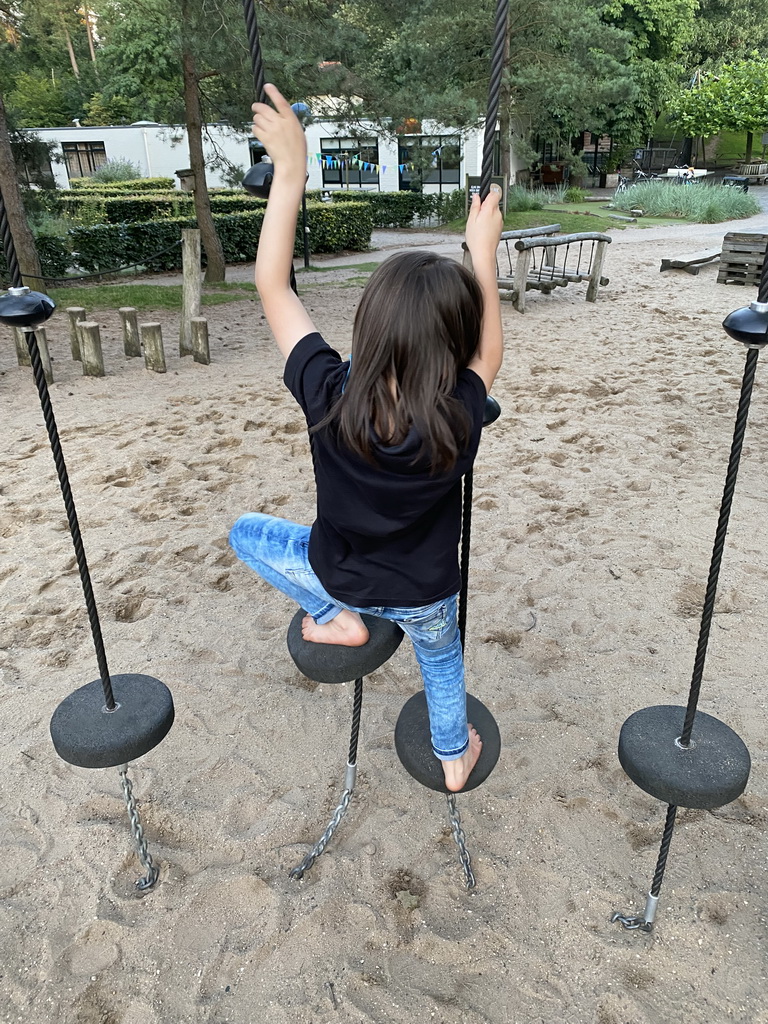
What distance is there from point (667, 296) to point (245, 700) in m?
8.44

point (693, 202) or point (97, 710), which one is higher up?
point (693, 202)

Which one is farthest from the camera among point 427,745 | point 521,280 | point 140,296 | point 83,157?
point 83,157

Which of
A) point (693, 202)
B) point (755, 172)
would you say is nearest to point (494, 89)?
point (693, 202)

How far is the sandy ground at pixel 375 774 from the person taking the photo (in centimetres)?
161

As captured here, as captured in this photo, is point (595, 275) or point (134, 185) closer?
point (595, 275)

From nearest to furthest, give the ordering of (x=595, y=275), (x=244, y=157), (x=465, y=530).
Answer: (x=465, y=530) → (x=595, y=275) → (x=244, y=157)

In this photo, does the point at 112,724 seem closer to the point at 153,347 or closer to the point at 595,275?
the point at 153,347

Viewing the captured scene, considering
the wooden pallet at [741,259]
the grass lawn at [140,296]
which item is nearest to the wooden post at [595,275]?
the wooden pallet at [741,259]

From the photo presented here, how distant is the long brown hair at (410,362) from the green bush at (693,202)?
18.6 metres

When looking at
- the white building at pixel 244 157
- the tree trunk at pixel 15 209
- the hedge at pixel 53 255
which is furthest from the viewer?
the white building at pixel 244 157

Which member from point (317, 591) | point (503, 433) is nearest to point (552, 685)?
point (317, 591)

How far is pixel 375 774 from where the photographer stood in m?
2.22

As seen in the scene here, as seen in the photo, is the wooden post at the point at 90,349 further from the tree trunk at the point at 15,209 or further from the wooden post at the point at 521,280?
the wooden post at the point at 521,280

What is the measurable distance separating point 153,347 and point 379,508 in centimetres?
547
